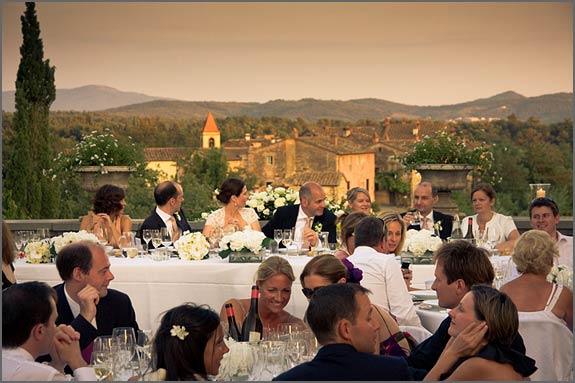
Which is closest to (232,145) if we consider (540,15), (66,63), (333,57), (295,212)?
(333,57)

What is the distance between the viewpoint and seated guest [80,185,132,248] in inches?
255

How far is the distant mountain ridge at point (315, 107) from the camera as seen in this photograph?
3541 centimetres

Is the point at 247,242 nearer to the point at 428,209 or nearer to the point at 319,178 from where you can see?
the point at 428,209

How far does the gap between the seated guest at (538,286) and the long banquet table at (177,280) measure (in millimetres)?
1590

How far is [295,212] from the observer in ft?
23.0

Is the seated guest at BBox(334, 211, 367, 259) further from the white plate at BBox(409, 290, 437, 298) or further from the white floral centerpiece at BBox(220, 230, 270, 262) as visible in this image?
the white floral centerpiece at BBox(220, 230, 270, 262)

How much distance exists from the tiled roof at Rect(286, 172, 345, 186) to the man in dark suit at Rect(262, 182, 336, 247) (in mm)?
43268

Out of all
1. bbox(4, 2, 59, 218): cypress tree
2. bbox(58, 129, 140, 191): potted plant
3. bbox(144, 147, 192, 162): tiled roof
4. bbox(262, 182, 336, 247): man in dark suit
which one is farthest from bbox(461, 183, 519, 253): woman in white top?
bbox(144, 147, 192, 162): tiled roof

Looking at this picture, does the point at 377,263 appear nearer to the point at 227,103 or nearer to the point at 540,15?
the point at 540,15

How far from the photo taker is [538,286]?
396 centimetres

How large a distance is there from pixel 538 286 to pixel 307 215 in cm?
305

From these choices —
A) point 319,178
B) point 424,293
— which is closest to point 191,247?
point 424,293

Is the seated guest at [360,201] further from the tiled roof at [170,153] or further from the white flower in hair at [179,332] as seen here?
the tiled roof at [170,153]

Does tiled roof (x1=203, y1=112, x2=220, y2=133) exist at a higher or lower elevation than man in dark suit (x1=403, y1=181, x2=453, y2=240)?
higher
